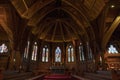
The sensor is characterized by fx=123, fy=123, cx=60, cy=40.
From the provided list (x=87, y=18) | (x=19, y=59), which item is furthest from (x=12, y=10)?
(x=87, y=18)

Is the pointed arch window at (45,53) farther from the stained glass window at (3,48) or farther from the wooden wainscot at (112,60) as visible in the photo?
the wooden wainscot at (112,60)

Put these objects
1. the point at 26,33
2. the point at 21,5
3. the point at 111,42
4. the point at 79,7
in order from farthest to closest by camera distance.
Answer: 1. the point at 111,42
2. the point at 26,33
3. the point at 79,7
4. the point at 21,5

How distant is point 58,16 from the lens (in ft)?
80.6

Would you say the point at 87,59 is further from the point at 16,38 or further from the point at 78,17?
the point at 16,38

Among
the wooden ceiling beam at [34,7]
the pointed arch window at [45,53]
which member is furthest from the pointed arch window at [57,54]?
the wooden ceiling beam at [34,7]

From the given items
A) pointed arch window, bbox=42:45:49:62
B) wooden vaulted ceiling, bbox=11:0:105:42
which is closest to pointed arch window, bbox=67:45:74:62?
wooden vaulted ceiling, bbox=11:0:105:42

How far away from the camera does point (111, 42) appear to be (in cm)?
2298

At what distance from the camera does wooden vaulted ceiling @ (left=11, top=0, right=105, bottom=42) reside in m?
17.0

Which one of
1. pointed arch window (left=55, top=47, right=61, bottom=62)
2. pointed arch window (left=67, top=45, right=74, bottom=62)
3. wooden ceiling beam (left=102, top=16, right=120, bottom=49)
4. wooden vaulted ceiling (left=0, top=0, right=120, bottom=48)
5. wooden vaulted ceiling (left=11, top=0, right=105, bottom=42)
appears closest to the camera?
wooden vaulted ceiling (left=0, top=0, right=120, bottom=48)

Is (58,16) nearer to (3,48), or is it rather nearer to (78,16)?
(78,16)

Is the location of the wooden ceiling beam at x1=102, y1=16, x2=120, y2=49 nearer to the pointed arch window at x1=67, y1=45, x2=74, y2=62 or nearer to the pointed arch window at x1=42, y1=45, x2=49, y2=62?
the pointed arch window at x1=67, y1=45, x2=74, y2=62

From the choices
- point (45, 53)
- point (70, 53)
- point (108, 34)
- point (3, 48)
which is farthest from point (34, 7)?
point (70, 53)

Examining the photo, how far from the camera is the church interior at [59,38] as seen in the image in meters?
15.9

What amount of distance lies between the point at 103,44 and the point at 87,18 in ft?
14.8
